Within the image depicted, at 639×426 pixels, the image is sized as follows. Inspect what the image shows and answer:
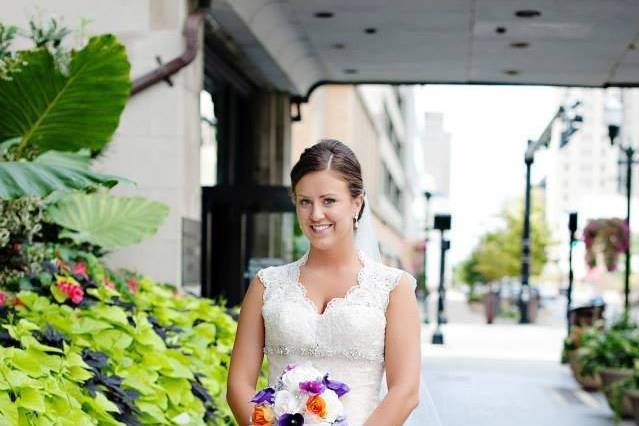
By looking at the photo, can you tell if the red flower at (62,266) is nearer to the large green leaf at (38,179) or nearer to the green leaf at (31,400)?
the large green leaf at (38,179)

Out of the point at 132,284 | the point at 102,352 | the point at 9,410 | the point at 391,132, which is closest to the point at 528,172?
the point at 132,284

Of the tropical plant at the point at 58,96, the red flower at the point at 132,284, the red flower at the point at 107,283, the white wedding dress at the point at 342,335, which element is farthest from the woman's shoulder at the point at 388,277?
the red flower at the point at 132,284

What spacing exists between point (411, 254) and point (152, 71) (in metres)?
102

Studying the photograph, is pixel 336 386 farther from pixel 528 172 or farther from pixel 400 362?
pixel 528 172

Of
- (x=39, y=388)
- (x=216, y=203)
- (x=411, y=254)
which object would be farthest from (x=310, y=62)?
(x=411, y=254)

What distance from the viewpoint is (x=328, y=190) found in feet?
11.6

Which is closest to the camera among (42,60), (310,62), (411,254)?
(42,60)

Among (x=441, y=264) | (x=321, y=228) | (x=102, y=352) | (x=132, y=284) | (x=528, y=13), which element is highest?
(x=528, y=13)

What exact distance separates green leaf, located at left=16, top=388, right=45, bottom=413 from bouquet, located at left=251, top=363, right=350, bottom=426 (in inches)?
59.2

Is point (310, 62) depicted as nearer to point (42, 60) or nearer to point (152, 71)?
point (152, 71)

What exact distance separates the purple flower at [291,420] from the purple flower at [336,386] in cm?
14

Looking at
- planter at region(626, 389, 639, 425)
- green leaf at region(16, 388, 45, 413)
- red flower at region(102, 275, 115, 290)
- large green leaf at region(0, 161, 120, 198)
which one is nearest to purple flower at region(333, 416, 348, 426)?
green leaf at region(16, 388, 45, 413)

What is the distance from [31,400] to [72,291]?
2428 millimetres

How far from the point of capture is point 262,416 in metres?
3.25
